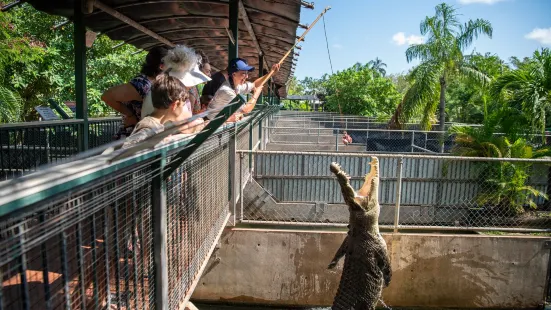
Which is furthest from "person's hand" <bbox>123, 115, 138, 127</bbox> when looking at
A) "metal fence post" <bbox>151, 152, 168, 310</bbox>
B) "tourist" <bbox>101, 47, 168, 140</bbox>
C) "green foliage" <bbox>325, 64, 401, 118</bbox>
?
"green foliage" <bbox>325, 64, 401, 118</bbox>

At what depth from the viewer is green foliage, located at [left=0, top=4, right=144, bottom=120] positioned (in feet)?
49.1

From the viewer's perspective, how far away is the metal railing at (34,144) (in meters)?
4.80

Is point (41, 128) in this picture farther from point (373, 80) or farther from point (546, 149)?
point (373, 80)

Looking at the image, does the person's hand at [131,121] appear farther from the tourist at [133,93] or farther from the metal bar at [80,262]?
the metal bar at [80,262]

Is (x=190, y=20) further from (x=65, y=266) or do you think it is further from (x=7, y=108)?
(x=65, y=266)

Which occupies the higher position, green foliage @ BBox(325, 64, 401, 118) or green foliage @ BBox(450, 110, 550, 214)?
green foliage @ BBox(325, 64, 401, 118)

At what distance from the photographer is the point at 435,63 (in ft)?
57.7

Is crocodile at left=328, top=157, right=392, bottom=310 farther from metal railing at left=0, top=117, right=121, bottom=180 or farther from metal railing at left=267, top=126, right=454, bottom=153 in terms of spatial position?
metal railing at left=267, top=126, right=454, bottom=153

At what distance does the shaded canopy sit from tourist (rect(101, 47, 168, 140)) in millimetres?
2141

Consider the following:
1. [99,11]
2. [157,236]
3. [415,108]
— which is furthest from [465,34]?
[157,236]

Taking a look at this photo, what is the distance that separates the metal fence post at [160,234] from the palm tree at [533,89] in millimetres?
9569

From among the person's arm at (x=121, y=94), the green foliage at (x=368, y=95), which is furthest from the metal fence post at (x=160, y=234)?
the green foliage at (x=368, y=95)

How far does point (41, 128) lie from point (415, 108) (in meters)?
15.1

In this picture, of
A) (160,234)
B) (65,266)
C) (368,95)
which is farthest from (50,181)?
(368,95)
